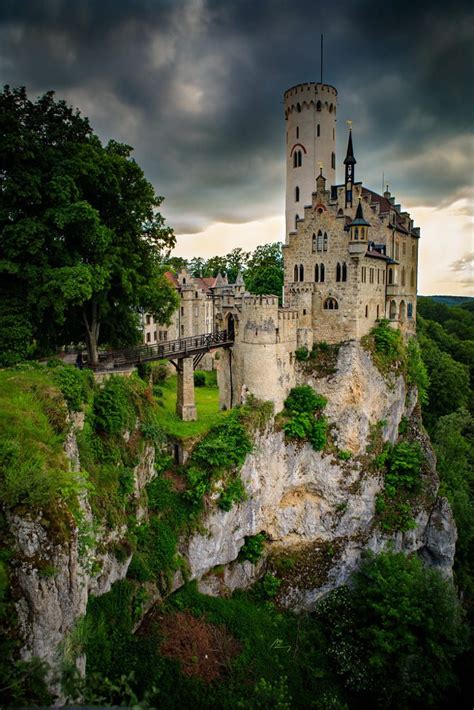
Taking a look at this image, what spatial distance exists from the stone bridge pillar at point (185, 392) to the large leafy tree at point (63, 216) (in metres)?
5.16

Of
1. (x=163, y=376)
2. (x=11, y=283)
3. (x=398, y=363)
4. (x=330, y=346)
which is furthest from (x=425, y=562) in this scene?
(x=11, y=283)

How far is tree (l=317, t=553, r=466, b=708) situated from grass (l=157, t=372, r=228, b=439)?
12638mm

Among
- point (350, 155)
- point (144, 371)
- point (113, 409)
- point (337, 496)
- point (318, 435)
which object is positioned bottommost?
point (337, 496)

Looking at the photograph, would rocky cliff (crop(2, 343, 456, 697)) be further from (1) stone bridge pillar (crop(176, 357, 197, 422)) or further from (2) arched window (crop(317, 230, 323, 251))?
(2) arched window (crop(317, 230, 323, 251))

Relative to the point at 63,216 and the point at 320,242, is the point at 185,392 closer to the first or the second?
the point at 63,216

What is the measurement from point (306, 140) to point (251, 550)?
28293mm

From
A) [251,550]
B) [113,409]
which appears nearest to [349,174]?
[113,409]

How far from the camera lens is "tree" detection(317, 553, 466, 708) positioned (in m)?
22.1

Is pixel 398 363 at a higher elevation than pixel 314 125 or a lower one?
lower

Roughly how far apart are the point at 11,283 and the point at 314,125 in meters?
24.0

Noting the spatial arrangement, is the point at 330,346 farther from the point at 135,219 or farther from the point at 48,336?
the point at 48,336

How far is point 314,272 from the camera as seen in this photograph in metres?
30.4

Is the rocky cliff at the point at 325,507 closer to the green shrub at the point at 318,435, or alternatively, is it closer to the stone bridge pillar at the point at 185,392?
the green shrub at the point at 318,435

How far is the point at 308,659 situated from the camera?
2344 cm
